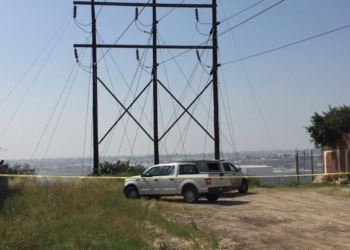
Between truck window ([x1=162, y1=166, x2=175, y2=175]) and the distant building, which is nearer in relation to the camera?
truck window ([x1=162, y1=166, x2=175, y2=175])

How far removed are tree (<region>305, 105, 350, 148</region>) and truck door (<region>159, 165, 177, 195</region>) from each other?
14.3 metres

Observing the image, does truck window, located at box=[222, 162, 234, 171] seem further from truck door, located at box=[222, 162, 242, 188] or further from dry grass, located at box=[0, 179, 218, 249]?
dry grass, located at box=[0, 179, 218, 249]

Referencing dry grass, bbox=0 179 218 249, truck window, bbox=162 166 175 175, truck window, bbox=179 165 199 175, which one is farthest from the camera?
truck window, bbox=162 166 175 175

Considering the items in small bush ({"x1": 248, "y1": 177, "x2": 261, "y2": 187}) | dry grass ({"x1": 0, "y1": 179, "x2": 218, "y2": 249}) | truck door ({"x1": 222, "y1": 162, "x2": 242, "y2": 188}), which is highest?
truck door ({"x1": 222, "y1": 162, "x2": 242, "y2": 188})

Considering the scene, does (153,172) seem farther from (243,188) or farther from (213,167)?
(243,188)

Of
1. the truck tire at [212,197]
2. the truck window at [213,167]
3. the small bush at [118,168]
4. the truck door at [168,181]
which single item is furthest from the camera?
the small bush at [118,168]

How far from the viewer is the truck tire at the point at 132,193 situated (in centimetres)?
2512

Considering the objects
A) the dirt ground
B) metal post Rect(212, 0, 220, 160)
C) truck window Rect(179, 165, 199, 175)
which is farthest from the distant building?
truck window Rect(179, 165, 199, 175)

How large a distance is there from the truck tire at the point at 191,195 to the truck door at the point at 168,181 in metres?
0.67

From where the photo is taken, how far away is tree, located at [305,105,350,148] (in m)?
34.7

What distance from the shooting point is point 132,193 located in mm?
25219

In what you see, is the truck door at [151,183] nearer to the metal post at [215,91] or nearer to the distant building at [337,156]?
the metal post at [215,91]

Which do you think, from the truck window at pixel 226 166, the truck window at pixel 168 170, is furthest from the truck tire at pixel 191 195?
the truck window at pixel 226 166

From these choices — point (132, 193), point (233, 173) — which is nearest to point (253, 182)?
point (233, 173)
